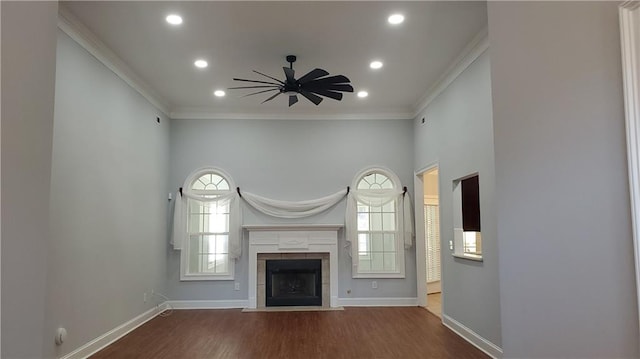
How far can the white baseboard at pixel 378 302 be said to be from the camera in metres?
6.88

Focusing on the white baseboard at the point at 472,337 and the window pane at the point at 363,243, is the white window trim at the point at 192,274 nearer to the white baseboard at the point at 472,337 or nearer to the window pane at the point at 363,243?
the window pane at the point at 363,243

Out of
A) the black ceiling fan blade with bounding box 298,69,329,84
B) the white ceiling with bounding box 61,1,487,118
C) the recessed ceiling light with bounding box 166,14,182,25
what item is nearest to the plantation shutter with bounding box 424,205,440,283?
the white ceiling with bounding box 61,1,487,118

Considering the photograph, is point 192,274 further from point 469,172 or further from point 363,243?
point 469,172

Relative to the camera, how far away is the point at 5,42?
1288mm

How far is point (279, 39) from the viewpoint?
174 inches

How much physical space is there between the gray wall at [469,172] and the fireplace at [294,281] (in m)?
2.18

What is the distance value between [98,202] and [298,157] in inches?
134

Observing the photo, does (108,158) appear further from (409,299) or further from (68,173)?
(409,299)

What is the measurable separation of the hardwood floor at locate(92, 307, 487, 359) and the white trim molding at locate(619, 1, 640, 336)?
123 inches

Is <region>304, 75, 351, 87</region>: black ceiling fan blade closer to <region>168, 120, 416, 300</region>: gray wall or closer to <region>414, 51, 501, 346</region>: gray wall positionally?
<region>414, 51, 501, 346</region>: gray wall

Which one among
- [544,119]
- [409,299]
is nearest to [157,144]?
[409,299]

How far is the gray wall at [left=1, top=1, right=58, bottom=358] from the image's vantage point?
1.30 m

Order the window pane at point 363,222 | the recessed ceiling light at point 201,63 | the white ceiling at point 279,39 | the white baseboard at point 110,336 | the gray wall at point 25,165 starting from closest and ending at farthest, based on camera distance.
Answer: the gray wall at point 25,165 → the white ceiling at point 279,39 → the white baseboard at point 110,336 → the recessed ceiling light at point 201,63 → the window pane at point 363,222

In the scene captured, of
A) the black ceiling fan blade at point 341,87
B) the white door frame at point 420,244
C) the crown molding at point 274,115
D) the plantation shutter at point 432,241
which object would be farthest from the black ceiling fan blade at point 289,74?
the plantation shutter at point 432,241
